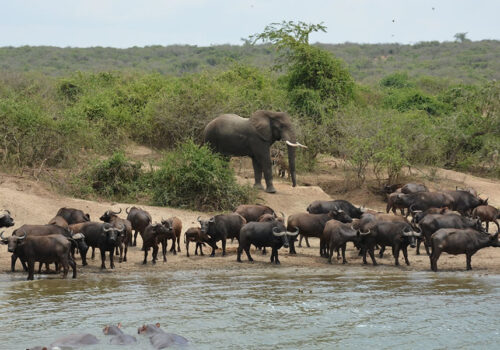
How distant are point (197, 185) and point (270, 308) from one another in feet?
23.8

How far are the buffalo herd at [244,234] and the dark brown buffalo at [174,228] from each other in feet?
0.06

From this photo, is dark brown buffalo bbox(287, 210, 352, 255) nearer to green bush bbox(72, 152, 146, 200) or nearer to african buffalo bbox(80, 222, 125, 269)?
african buffalo bbox(80, 222, 125, 269)

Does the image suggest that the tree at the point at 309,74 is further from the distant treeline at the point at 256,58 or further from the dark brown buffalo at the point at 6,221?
the distant treeline at the point at 256,58

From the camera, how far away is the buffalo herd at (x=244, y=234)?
508 inches

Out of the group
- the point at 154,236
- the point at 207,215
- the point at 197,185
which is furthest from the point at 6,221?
the point at 197,185

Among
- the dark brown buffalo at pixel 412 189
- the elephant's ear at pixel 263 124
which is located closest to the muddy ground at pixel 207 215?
the dark brown buffalo at pixel 412 189

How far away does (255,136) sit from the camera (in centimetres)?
2064

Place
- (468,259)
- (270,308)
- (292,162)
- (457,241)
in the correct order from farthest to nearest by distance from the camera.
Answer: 1. (292,162)
2. (468,259)
3. (457,241)
4. (270,308)

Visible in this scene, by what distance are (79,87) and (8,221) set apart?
54.5 feet

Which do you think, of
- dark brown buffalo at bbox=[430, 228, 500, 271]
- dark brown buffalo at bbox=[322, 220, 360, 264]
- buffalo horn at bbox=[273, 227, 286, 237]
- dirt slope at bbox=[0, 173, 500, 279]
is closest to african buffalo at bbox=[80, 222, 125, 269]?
dirt slope at bbox=[0, 173, 500, 279]

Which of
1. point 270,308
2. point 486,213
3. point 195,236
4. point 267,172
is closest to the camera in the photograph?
point 270,308

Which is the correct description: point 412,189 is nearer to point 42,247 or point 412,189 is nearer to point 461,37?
point 42,247

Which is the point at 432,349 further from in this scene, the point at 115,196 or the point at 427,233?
the point at 115,196

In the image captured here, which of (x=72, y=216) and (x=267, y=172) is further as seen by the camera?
(x=267, y=172)
